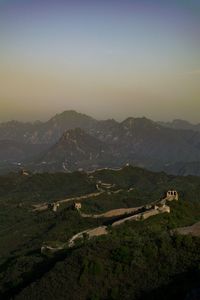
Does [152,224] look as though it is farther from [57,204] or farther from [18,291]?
[57,204]

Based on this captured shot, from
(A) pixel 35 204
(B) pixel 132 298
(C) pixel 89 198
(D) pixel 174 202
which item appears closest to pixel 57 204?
(C) pixel 89 198

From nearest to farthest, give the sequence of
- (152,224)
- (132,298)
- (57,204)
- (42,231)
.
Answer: (132,298)
(152,224)
(42,231)
(57,204)

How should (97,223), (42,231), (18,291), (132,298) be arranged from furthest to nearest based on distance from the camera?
(42,231)
(97,223)
(18,291)
(132,298)

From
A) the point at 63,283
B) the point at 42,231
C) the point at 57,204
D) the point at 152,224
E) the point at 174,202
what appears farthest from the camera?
the point at 57,204

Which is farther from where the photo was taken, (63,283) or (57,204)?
(57,204)

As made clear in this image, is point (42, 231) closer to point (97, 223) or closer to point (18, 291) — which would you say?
point (97, 223)

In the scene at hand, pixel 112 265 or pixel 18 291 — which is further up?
pixel 112 265

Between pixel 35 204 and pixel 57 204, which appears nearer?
pixel 57 204

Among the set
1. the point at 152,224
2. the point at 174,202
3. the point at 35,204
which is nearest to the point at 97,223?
the point at 174,202

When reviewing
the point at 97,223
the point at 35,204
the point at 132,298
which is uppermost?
the point at 132,298
